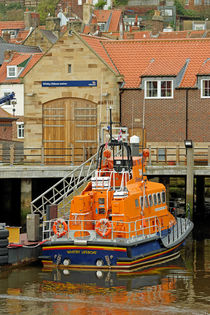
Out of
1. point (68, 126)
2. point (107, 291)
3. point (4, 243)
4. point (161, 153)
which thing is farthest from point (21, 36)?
point (107, 291)

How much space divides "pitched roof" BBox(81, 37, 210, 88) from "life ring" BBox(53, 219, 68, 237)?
16554mm

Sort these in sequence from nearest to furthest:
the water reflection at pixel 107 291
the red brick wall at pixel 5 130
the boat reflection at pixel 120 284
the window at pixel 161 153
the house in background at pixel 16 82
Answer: the water reflection at pixel 107 291 → the boat reflection at pixel 120 284 → the window at pixel 161 153 → the red brick wall at pixel 5 130 → the house in background at pixel 16 82

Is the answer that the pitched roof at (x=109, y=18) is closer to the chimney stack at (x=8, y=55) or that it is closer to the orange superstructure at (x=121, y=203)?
the chimney stack at (x=8, y=55)

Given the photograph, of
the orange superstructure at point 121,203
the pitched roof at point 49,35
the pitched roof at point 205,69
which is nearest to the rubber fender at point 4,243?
the orange superstructure at point 121,203

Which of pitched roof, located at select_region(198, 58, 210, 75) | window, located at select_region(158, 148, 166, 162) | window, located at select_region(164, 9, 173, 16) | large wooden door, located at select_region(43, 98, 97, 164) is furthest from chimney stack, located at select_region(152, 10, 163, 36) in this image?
window, located at select_region(158, 148, 166, 162)

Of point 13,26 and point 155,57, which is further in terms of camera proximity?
point 13,26

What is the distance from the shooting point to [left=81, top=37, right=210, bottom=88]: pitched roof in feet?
157

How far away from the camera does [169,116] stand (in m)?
47.4

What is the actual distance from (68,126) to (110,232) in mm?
16319

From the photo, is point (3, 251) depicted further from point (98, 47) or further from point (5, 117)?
point (98, 47)

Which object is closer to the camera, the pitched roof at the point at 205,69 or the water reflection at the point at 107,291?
the water reflection at the point at 107,291

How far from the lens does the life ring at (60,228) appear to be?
32875mm

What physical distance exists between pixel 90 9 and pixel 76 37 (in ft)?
206

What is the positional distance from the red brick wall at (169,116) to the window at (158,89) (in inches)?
11.6
